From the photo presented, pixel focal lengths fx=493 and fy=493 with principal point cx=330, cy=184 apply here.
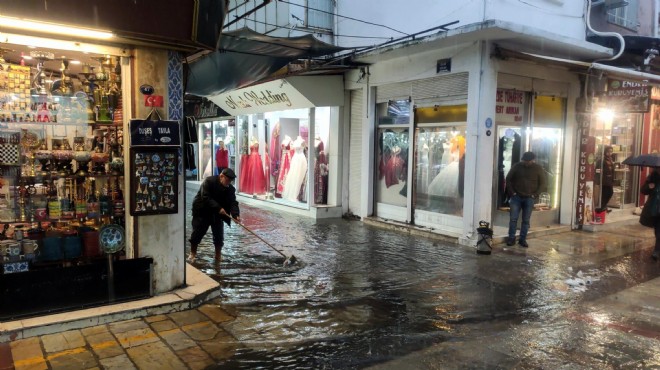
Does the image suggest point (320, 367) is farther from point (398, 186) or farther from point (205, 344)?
point (398, 186)

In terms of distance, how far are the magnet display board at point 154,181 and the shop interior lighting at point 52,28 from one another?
4.22ft

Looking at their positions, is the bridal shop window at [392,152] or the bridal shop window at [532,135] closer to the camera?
the bridal shop window at [532,135]

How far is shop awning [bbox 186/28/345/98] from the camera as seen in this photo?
8.77 metres

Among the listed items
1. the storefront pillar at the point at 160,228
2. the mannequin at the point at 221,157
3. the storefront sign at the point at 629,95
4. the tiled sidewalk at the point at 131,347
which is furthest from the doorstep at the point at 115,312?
the mannequin at the point at 221,157

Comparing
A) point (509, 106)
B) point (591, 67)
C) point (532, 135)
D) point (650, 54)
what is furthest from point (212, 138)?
point (650, 54)

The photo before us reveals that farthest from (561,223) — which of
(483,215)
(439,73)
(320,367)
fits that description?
(320,367)

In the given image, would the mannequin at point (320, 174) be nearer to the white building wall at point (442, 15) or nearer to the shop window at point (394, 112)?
the shop window at point (394, 112)

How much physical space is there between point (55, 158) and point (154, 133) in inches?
48.2

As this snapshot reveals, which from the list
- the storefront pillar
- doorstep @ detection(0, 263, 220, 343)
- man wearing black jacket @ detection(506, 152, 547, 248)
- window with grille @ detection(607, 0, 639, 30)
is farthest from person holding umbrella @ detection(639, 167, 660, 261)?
the storefront pillar

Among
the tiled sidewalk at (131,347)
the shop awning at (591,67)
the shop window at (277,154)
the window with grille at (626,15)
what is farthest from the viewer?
the shop window at (277,154)

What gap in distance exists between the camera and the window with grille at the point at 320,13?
1241cm

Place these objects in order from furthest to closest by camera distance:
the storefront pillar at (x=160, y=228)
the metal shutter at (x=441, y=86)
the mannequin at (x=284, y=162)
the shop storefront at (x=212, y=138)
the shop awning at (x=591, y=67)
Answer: the shop storefront at (x=212, y=138), the mannequin at (x=284, y=162), the metal shutter at (x=441, y=86), the shop awning at (x=591, y=67), the storefront pillar at (x=160, y=228)

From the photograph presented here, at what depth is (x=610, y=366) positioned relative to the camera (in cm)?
450

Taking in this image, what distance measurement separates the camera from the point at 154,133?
5660mm
